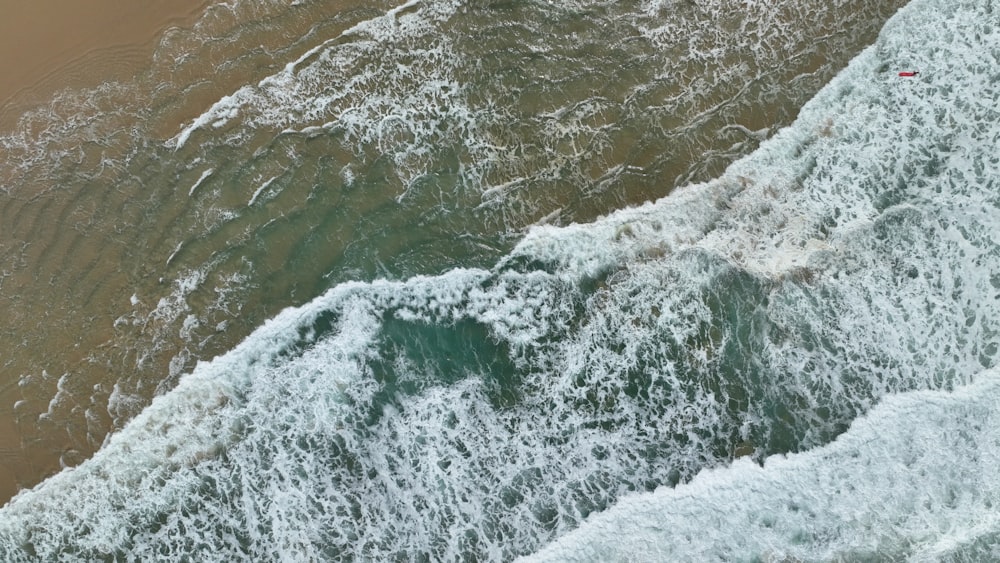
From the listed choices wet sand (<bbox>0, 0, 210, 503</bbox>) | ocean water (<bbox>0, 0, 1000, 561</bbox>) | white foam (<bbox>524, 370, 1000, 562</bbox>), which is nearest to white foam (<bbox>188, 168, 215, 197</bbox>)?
ocean water (<bbox>0, 0, 1000, 561</bbox>)

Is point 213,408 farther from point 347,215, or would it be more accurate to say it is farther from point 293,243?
point 347,215

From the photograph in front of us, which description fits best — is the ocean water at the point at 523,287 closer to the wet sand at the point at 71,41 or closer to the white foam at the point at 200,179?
the white foam at the point at 200,179

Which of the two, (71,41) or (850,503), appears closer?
(850,503)

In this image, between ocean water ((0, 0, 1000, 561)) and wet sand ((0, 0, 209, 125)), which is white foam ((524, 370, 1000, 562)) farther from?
wet sand ((0, 0, 209, 125))

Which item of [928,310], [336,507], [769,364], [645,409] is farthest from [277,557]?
[928,310]

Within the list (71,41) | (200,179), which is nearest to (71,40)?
(71,41)

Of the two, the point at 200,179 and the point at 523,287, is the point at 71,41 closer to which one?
the point at 200,179

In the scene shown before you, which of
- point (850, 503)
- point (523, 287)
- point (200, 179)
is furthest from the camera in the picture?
point (200, 179)

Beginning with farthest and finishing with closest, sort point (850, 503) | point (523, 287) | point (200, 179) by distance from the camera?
point (200, 179) → point (523, 287) → point (850, 503)

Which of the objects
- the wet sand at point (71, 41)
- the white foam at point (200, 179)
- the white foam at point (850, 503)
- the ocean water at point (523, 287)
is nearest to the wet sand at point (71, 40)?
the wet sand at point (71, 41)
